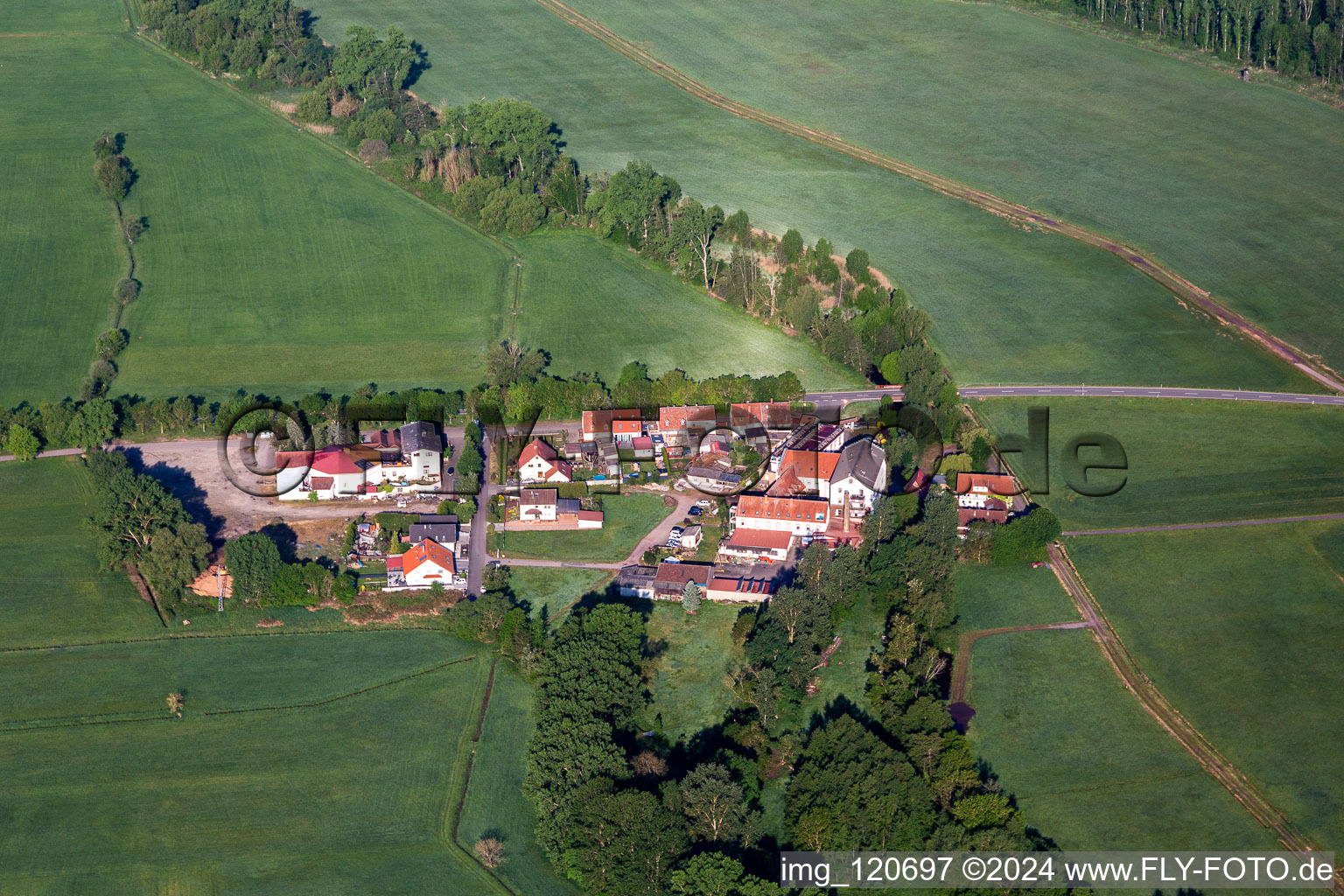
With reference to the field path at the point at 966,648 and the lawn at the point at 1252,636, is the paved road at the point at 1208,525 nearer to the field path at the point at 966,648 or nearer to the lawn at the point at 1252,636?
the lawn at the point at 1252,636

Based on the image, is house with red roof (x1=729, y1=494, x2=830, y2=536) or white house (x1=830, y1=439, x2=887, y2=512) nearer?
house with red roof (x1=729, y1=494, x2=830, y2=536)

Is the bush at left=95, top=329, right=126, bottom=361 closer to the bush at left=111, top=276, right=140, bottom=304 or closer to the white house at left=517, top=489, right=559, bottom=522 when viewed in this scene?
the bush at left=111, top=276, right=140, bottom=304

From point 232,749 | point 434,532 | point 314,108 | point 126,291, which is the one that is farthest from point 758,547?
point 314,108

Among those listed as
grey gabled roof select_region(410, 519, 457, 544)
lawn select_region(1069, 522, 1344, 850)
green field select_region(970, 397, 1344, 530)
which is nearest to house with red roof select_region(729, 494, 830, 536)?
green field select_region(970, 397, 1344, 530)

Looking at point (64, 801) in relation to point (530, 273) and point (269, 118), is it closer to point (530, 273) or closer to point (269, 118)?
point (530, 273)

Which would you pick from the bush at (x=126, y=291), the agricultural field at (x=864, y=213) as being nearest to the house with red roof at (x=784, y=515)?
the agricultural field at (x=864, y=213)
